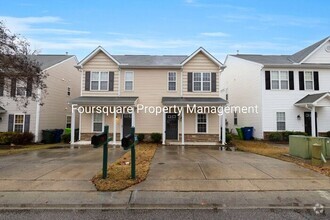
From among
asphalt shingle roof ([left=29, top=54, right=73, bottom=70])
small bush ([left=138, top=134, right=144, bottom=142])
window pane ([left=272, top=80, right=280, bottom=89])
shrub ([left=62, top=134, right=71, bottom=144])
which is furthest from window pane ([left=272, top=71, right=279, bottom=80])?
asphalt shingle roof ([left=29, top=54, right=73, bottom=70])

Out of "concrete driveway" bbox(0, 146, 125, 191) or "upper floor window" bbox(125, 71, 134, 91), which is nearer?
"concrete driveway" bbox(0, 146, 125, 191)

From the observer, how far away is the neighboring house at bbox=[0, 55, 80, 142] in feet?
57.6

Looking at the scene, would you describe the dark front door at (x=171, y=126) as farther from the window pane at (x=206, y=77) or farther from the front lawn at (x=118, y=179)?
the front lawn at (x=118, y=179)

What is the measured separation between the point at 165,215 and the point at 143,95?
1363cm

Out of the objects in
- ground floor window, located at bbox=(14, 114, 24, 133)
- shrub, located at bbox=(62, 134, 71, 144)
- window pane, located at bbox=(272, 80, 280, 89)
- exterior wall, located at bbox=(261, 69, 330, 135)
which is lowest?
shrub, located at bbox=(62, 134, 71, 144)

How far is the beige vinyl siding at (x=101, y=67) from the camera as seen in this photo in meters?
17.3

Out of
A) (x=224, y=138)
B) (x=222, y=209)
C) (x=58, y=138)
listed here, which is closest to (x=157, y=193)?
(x=222, y=209)

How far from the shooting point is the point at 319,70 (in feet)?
60.1

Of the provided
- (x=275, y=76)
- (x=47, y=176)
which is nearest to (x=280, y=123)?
(x=275, y=76)

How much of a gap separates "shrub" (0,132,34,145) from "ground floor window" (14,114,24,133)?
1.12 metres

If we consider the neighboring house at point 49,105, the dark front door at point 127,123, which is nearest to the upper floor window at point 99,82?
the dark front door at point 127,123

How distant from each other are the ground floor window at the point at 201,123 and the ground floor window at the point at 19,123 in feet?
48.7

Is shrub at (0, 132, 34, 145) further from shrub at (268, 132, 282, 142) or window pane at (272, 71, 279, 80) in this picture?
window pane at (272, 71, 279, 80)

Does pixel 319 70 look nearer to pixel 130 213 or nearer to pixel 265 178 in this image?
pixel 265 178
